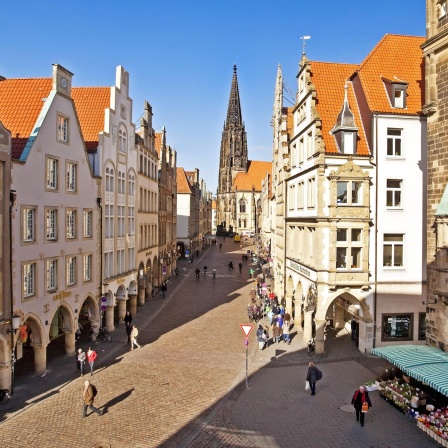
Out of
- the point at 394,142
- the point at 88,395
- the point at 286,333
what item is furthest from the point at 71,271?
the point at 394,142

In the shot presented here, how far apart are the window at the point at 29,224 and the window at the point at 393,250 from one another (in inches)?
653

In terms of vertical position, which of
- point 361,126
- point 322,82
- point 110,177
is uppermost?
point 322,82

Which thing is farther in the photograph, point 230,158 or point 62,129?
point 230,158

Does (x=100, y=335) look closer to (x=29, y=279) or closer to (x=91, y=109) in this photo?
(x=29, y=279)

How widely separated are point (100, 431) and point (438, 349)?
11.9 m

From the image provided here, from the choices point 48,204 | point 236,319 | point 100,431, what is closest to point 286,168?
point 236,319

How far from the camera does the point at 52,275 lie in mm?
22172

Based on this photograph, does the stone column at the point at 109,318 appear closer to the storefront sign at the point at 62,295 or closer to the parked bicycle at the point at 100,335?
the parked bicycle at the point at 100,335

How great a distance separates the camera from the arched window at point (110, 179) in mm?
28891

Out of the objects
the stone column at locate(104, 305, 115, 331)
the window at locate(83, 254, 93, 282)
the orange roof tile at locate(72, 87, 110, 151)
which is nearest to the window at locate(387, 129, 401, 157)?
the orange roof tile at locate(72, 87, 110, 151)

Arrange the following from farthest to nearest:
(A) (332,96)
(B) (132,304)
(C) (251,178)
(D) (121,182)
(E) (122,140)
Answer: (C) (251,178) → (B) (132,304) → (E) (122,140) → (D) (121,182) → (A) (332,96)

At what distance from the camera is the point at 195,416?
16.2m

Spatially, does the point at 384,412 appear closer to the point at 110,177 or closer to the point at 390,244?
the point at 390,244

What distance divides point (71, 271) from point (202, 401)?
10.4 metres
